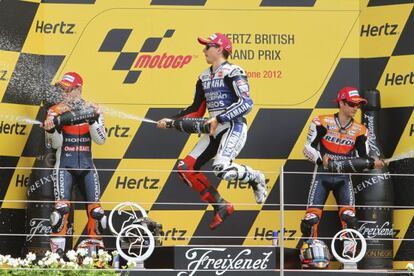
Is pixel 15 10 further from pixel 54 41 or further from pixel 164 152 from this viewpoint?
pixel 164 152

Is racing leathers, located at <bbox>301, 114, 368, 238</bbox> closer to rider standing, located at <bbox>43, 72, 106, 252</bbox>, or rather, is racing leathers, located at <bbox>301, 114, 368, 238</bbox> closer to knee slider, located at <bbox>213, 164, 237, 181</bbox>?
knee slider, located at <bbox>213, 164, 237, 181</bbox>

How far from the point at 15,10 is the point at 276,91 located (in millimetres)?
2340

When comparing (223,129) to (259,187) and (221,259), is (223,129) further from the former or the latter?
(221,259)

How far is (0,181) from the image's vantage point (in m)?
10.0

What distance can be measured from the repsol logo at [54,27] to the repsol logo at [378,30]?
99.7 inches

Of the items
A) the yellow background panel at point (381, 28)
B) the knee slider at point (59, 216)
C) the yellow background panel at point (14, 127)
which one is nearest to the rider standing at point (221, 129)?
the knee slider at point (59, 216)

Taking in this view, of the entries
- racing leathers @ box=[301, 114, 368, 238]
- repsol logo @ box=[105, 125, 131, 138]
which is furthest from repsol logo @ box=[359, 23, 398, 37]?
repsol logo @ box=[105, 125, 131, 138]

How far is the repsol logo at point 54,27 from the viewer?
10383 millimetres

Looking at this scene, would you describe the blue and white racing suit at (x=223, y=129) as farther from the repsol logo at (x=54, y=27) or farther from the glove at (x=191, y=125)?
the repsol logo at (x=54, y=27)

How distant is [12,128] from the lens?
10.2 meters

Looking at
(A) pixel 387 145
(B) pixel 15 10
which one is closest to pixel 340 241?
(A) pixel 387 145

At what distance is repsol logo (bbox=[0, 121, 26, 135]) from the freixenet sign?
224cm

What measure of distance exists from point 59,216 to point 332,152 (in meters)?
2.28

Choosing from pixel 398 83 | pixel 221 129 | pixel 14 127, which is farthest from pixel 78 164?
pixel 398 83
